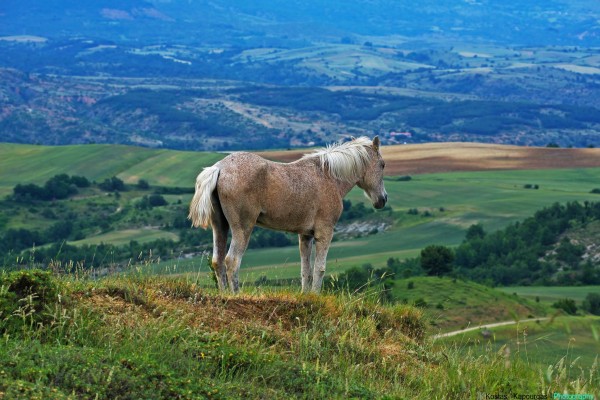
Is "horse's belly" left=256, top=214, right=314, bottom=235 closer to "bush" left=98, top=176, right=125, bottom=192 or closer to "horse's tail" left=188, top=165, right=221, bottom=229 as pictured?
"horse's tail" left=188, top=165, right=221, bottom=229

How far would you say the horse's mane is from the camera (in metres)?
16.1

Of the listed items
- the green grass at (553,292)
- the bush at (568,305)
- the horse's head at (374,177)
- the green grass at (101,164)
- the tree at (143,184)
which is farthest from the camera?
the green grass at (101,164)

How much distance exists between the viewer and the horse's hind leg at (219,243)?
15086 mm

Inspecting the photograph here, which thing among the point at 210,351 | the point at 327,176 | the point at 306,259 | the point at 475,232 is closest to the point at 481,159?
the point at 475,232

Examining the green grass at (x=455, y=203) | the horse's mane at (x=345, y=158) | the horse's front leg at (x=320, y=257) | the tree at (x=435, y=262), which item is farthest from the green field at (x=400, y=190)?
the horse's front leg at (x=320, y=257)

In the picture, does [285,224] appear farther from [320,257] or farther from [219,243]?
[219,243]

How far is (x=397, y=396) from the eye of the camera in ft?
35.2

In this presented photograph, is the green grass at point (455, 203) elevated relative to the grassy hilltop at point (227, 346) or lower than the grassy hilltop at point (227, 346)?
lower

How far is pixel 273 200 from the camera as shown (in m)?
15.2

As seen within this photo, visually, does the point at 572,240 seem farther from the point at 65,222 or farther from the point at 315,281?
the point at 315,281

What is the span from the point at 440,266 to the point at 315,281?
193 ft

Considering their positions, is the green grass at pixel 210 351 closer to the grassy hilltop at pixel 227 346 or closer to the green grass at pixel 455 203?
the grassy hilltop at pixel 227 346

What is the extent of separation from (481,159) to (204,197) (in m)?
117

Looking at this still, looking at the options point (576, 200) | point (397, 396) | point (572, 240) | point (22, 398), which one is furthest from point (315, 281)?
point (576, 200)
